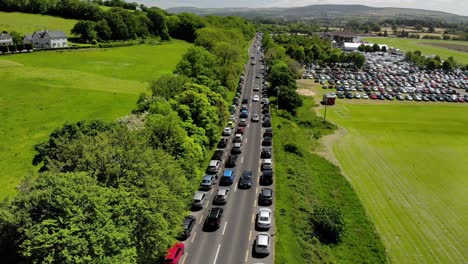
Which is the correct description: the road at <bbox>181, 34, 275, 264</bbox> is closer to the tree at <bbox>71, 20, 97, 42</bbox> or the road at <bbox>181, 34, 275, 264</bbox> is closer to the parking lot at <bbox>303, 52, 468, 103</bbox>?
the parking lot at <bbox>303, 52, 468, 103</bbox>

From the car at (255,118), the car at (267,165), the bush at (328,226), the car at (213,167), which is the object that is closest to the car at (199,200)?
the car at (213,167)

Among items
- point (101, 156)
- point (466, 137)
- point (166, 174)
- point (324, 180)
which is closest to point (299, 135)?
point (324, 180)

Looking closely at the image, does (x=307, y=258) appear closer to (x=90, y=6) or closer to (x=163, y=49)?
(x=163, y=49)

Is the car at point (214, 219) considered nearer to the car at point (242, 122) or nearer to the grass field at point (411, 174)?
the grass field at point (411, 174)

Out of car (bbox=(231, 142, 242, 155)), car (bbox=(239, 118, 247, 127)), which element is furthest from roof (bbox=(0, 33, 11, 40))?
car (bbox=(231, 142, 242, 155))

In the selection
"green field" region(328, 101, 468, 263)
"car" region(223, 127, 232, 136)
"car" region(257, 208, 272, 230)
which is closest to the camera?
"car" region(257, 208, 272, 230)
